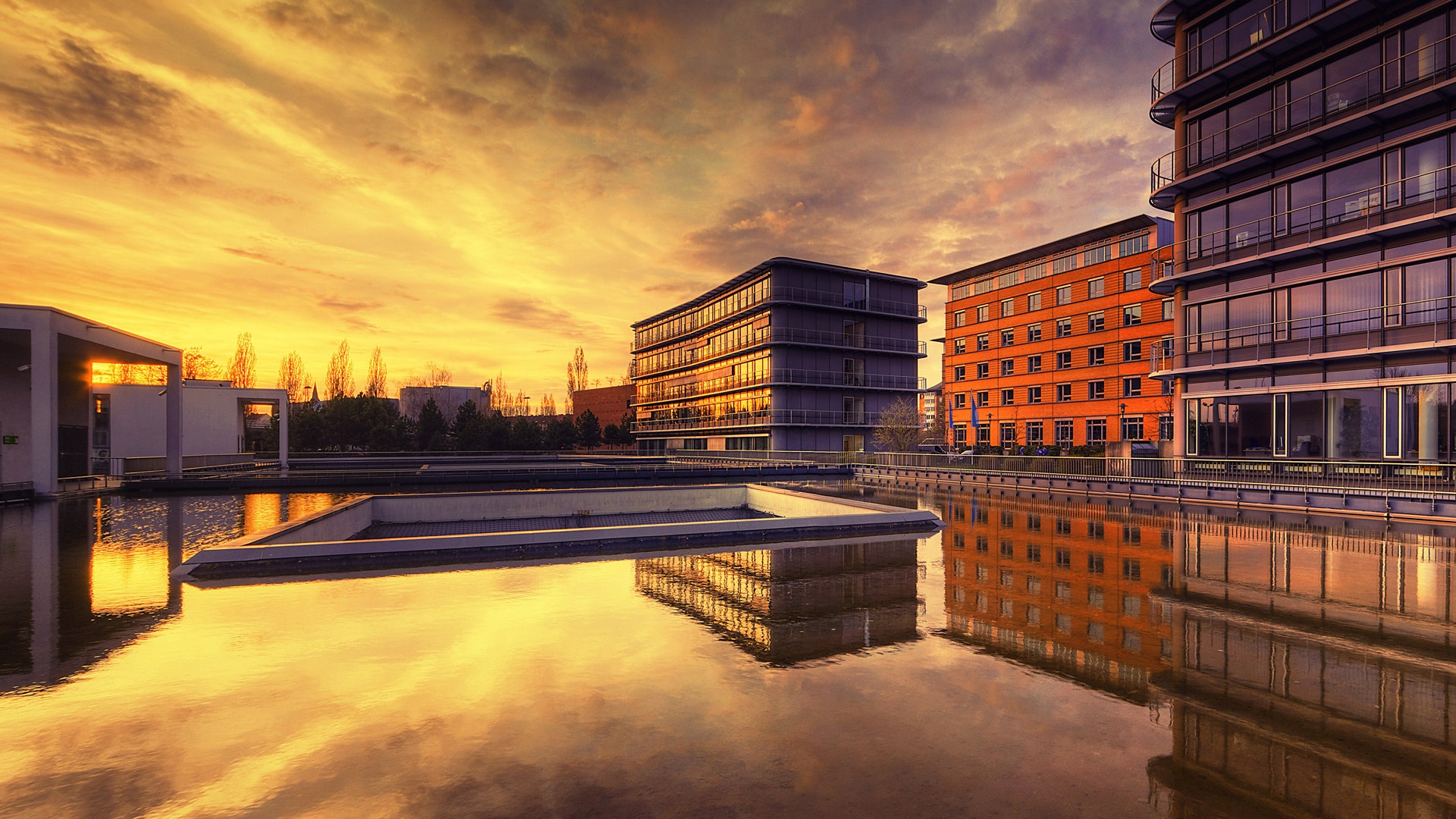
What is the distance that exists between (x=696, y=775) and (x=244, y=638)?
7268mm

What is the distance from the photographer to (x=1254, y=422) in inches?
1238

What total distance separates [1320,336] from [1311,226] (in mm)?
5085

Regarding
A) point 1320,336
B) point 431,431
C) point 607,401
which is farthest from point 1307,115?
point 607,401

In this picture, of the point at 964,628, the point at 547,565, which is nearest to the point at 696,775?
the point at 964,628

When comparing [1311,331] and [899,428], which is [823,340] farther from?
[1311,331]

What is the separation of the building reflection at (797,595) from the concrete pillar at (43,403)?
29.3 metres

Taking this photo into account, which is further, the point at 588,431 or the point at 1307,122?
the point at 588,431

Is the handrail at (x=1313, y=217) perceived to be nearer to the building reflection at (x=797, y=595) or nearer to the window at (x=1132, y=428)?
the window at (x=1132, y=428)

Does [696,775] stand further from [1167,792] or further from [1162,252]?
Answer: [1162,252]

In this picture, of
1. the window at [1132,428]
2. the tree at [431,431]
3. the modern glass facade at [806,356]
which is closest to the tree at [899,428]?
the modern glass facade at [806,356]

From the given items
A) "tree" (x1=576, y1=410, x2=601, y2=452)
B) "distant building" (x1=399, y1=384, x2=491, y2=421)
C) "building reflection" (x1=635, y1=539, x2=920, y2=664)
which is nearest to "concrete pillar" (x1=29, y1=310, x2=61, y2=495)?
"building reflection" (x1=635, y1=539, x2=920, y2=664)

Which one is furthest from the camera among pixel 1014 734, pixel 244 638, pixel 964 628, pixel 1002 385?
pixel 1002 385

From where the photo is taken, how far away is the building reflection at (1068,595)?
797cm

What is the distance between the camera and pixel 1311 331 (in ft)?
96.3
